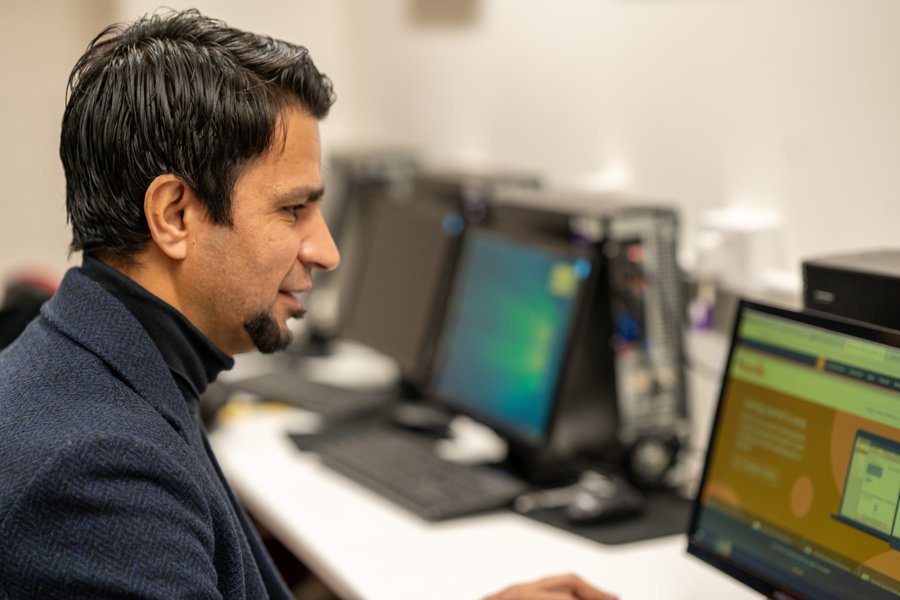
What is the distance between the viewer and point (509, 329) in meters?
1.88

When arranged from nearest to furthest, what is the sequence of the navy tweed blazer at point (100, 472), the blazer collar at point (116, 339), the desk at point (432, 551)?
the navy tweed blazer at point (100, 472), the blazer collar at point (116, 339), the desk at point (432, 551)

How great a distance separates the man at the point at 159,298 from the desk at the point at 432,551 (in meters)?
0.21

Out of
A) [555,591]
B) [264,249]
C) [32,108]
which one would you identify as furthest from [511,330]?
[32,108]

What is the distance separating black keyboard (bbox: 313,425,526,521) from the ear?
29.2 inches

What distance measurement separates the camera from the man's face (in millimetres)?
1132

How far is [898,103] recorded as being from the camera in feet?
4.95

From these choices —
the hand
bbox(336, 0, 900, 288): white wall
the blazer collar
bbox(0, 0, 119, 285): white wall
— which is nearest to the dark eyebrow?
the blazer collar

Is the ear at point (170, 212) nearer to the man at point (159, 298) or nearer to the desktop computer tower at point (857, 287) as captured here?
the man at point (159, 298)

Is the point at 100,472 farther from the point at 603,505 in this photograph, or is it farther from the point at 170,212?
the point at 603,505

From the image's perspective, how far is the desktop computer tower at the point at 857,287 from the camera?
1.22 m

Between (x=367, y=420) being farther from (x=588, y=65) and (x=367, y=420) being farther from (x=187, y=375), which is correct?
(x=187, y=375)

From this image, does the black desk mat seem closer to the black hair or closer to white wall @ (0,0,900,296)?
white wall @ (0,0,900,296)

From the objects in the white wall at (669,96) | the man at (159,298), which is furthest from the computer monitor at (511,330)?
the man at (159,298)

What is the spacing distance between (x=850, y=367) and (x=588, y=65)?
1.19 m
